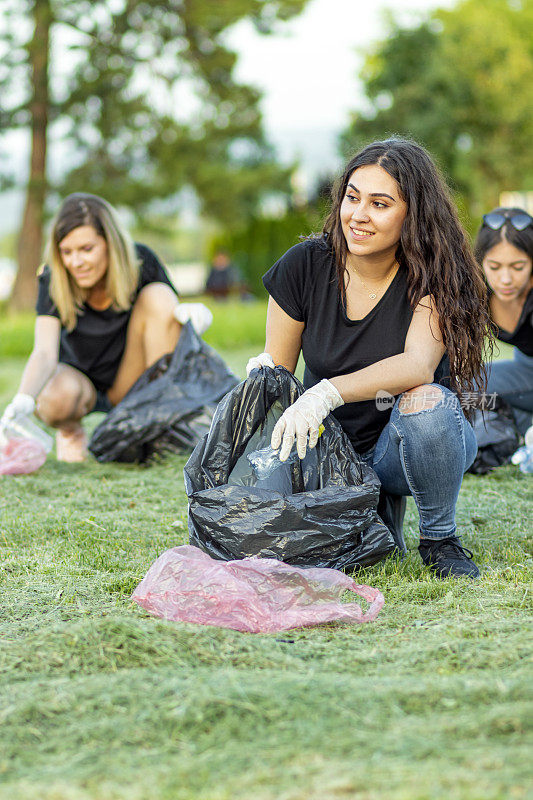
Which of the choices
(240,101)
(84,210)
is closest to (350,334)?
(84,210)

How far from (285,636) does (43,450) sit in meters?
1.85

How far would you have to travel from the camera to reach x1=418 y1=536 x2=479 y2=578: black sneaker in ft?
6.96

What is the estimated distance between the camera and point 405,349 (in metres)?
2.19

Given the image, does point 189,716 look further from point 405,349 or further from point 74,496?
point 74,496

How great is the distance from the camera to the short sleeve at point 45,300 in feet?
11.2

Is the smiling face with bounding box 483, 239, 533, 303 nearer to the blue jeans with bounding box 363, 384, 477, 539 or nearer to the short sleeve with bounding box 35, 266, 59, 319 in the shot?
the blue jeans with bounding box 363, 384, 477, 539

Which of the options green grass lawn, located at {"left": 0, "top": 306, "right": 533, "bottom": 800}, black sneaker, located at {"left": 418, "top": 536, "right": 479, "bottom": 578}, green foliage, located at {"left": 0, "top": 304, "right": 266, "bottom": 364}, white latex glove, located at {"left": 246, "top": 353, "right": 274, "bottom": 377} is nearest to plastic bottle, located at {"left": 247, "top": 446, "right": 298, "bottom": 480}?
white latex glove, located at {"left": 246, "top": 353, "right": 274, "bottom": 377}

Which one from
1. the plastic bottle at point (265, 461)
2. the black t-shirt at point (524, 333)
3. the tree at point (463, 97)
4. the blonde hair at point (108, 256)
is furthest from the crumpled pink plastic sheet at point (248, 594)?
the tree at point (463, 97)

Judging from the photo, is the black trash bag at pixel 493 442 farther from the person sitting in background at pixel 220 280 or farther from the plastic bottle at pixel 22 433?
the person sitting in background at pixel 220 280

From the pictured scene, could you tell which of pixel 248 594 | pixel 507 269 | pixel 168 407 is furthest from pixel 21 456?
pixel 507 269

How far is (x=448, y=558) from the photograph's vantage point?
7.12 feet

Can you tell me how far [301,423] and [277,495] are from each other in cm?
17

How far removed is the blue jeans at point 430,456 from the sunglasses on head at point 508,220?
1192 mm

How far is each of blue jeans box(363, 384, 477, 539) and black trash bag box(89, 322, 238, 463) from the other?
1.28m
